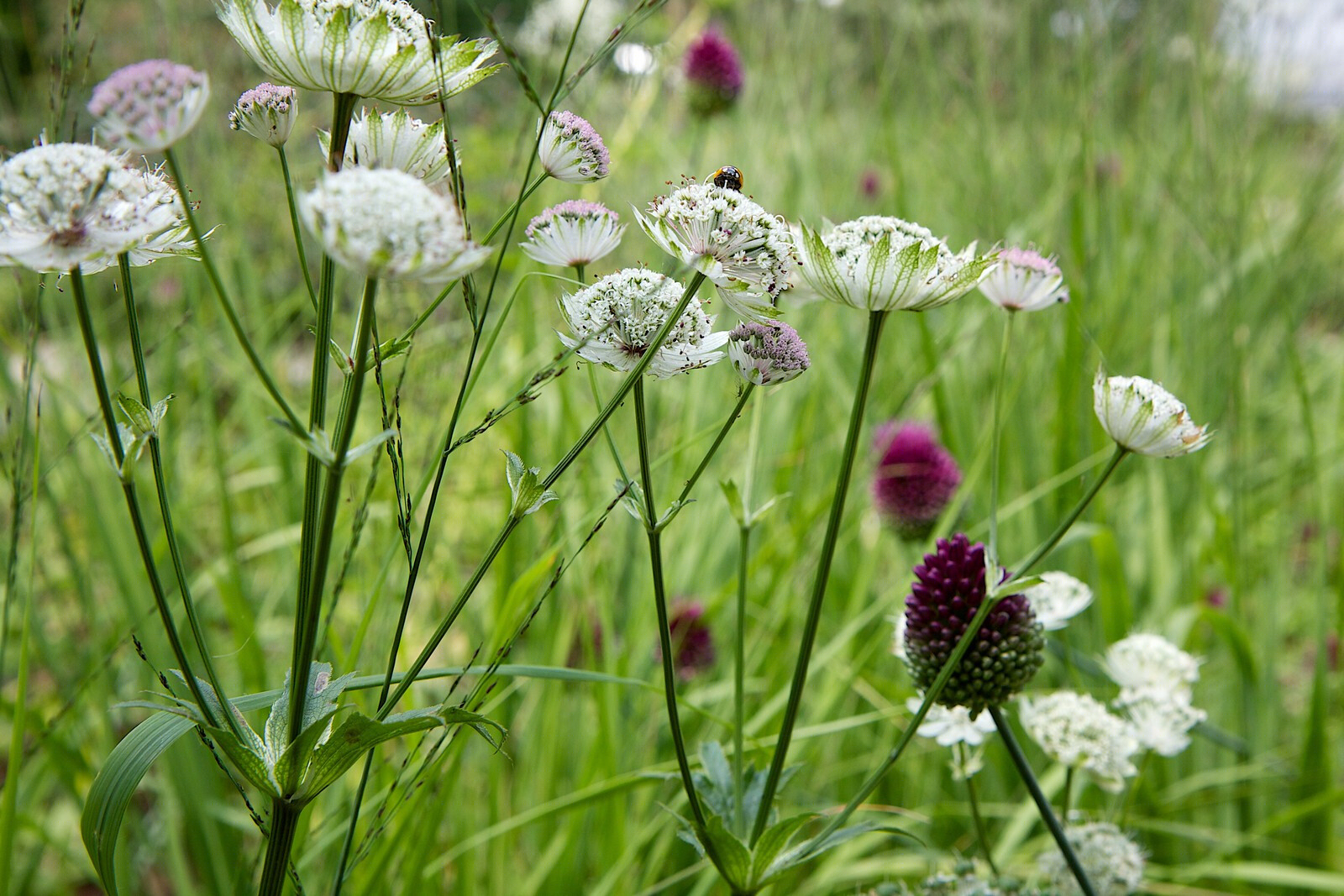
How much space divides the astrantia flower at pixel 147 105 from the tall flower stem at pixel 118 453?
7 cm

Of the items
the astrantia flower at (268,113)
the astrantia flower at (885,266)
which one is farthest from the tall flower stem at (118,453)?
the astrantia flower at (885,266)

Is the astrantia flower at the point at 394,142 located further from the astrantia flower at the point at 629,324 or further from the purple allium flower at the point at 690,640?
the purple allium flower at the point at 690,640

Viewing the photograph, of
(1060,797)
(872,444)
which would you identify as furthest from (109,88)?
(1060,797)

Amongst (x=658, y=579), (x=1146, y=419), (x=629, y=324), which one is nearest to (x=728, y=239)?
(x=629, y=324)

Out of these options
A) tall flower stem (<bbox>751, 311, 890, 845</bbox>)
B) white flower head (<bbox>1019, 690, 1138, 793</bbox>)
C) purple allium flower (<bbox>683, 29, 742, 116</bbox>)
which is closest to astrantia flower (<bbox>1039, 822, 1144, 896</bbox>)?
white flower head (<bbox>1019, 690, 1138, 793</bbox>)

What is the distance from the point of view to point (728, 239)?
0.53 meters

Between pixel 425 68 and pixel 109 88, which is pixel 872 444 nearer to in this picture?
pixel 425 68

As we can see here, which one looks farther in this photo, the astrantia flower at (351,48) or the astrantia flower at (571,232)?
the astrantia flower at (571,232)

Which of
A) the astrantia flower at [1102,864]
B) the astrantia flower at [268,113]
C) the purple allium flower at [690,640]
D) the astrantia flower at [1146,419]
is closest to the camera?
the astrantia flower at [268,113]

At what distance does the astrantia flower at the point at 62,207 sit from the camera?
41 centimetres

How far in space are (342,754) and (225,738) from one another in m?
0.06

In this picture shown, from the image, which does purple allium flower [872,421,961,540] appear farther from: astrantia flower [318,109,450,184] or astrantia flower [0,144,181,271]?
astrantia flower [0,144,181,271]

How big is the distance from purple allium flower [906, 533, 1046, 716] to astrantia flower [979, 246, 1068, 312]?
0.20 metres

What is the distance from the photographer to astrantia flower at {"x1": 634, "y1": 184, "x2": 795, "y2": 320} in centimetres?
53
